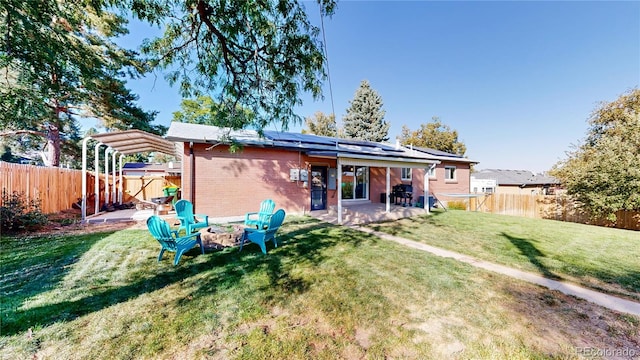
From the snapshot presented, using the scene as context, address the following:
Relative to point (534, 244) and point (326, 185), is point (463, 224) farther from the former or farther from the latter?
point (326, 185)

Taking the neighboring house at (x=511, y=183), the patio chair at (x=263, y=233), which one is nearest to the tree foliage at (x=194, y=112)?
the patio chair at (x=263, y=233)

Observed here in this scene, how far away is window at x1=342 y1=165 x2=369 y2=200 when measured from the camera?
1202 centimetres

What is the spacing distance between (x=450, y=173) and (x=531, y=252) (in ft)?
36.8

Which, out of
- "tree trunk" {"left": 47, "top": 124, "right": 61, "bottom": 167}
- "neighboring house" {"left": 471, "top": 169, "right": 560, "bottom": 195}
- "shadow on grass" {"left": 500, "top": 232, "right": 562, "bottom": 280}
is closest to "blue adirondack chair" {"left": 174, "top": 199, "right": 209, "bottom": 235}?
"shadow on grass" {"left": 500, "top": 232, "right": 562, "bottom": 280}

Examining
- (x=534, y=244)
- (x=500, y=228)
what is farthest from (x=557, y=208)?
(x=534, y=244)

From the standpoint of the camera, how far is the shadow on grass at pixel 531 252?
4.34m

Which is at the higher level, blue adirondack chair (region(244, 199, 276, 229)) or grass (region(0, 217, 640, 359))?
blue adirondack chair (region(244, 199, 276, 229))

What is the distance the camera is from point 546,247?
6.06m

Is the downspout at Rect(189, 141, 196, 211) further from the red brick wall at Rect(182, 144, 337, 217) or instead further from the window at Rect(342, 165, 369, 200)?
the window at Rect(342, 165, 369, 200)

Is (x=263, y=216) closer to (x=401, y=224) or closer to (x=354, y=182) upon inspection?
(x=401, y=224)

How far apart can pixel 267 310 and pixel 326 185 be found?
8478 mm

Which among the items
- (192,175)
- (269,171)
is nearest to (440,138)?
(269,171)

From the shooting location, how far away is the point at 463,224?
901 centimetres

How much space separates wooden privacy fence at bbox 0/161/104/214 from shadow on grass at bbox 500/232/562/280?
14.3m
